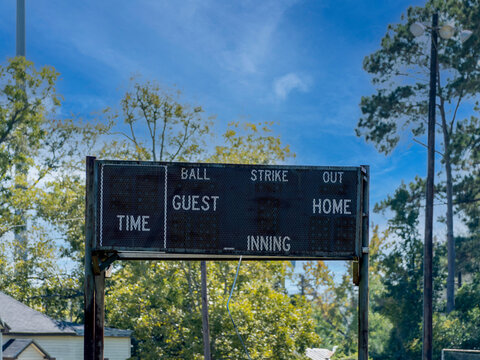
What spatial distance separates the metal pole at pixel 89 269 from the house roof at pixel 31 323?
63.7 ft

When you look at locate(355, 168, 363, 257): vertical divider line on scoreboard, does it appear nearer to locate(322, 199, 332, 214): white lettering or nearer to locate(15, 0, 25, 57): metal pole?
locate(322, 199, 332, 214): white lettering

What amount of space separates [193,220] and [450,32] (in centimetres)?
1840

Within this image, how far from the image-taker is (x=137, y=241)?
31.1 ft

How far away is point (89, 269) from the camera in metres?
10.0

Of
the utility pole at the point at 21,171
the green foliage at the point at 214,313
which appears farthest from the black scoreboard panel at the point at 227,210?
the utility pole at the point at 21,171

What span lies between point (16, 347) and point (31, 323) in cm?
253

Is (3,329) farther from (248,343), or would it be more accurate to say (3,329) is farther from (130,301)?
(248,343)

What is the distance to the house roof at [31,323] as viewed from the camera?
28.2 metres

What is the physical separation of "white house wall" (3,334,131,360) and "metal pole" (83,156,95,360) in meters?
19.9

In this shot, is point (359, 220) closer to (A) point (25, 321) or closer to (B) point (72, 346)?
(A) point (25, 321)

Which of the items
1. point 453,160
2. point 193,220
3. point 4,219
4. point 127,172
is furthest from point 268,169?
point 453,160

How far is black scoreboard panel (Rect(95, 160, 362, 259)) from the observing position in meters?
9.52

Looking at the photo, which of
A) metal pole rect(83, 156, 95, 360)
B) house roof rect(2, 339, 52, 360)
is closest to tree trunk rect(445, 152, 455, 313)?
house roof rect(2, 339, 52, 360)

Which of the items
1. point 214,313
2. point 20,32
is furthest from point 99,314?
point 20,32
